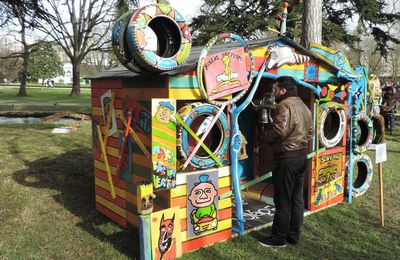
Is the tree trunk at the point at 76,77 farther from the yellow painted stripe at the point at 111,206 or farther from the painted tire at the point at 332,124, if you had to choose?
the painted tire at the point at 332,124

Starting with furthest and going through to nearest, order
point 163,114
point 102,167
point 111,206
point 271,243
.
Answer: point 102,167 < point 111,206 < point 271,243 < point 163,114

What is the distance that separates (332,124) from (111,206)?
3.61 metres

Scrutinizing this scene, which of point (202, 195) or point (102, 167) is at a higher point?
point (102, 167)

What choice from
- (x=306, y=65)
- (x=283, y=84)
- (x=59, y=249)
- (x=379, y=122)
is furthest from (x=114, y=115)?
(x=379, y=122)

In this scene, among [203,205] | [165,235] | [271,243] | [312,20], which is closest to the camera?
[165,235]

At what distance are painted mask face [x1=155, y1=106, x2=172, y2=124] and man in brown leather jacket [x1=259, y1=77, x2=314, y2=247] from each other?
1.19m

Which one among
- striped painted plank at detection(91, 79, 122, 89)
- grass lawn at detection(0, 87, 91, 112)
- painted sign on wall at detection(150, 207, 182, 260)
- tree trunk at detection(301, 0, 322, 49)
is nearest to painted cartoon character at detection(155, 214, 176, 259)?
painted sign on wall at detection(150, 207, 182, 260)

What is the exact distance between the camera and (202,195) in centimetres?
427

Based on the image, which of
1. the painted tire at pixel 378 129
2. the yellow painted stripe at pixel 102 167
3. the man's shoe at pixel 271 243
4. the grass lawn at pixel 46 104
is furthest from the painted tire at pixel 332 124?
the grass lawn at pixel 46 104

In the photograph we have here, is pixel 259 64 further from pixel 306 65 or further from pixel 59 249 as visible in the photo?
pixel 59 249

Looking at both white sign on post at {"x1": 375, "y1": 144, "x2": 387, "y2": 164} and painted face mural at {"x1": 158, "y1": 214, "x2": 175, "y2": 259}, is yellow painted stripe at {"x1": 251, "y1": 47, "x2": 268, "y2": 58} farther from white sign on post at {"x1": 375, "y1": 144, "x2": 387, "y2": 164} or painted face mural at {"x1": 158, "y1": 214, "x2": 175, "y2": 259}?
painted face mural at {"x1": 158, "y1": 214, "x2": 175, "y2": 259}

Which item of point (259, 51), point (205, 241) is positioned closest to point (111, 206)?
point (205, 241)

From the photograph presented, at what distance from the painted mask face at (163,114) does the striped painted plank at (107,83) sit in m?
1.17

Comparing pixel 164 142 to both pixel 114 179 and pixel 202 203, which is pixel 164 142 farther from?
pixel 114 179
